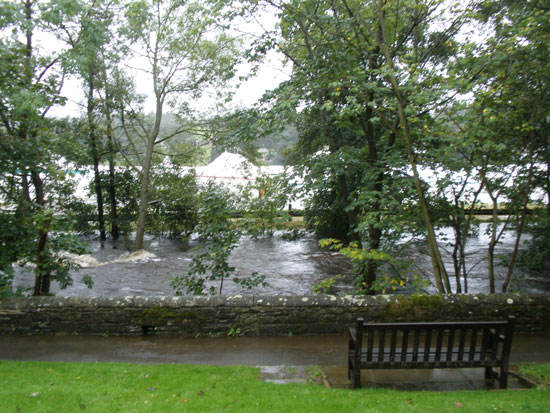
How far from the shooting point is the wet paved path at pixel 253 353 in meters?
5.34

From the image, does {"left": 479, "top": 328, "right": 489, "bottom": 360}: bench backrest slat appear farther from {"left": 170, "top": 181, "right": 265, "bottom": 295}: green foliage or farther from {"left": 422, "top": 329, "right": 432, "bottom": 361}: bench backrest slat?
{"left": 170, "top": 181, "right": 265, "bottom": 295}: green foliage

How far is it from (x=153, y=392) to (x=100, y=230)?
760 inches

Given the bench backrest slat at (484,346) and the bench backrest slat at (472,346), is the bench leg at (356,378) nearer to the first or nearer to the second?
the bench backrest slat at (472,346)

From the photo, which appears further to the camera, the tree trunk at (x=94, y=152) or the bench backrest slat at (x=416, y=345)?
the tree trunk at (x=94, y=152)

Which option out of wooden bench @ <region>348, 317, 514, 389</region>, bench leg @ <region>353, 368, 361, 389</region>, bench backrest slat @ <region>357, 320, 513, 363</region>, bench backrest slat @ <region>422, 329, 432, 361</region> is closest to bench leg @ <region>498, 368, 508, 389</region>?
wooden bench @ <region>348, 317, 514, 389</region>

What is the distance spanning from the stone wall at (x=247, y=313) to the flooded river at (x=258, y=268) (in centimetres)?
308

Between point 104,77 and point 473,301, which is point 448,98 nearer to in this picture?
point 473,301

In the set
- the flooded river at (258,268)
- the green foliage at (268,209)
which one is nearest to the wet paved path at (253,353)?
the green foliage at (268,209)

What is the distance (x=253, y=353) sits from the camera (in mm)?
6375

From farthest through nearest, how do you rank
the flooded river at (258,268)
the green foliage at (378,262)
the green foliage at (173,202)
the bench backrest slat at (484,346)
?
the green foliage at (173,202), the flooded river at (258,268), the green foliage at (378,262), the bench backrest slat at (484,346)

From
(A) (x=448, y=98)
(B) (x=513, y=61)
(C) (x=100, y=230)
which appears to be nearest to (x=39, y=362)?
(A) (x=448, y=98)

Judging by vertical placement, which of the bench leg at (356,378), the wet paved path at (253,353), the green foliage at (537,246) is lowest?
the wet paved path at (253,353)

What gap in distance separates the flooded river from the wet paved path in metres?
3.65

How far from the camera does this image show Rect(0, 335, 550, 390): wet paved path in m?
5.34
